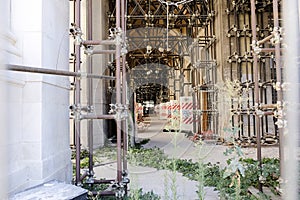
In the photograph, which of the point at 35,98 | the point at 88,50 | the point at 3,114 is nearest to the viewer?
the point at 3,114

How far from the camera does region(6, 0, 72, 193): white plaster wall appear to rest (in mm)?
1775

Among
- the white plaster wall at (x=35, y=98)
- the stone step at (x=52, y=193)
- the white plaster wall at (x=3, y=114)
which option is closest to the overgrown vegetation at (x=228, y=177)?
the stone step at (x=52, y=193)

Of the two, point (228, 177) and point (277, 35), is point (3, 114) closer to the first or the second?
point (277, 35)

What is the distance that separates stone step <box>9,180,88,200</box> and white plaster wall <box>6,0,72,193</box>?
109 millimetres

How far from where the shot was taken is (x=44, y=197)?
4.95ft

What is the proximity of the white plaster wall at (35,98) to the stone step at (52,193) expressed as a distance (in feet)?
0.36

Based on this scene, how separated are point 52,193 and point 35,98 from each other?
2.19ft

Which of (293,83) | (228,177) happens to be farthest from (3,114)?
(228,177)

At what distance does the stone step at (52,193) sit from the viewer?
1.50 m

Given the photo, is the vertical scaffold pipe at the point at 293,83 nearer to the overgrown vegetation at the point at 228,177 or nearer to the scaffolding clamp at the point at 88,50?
the overgrown vegetation at the point at 228,177

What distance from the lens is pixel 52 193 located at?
1598mm

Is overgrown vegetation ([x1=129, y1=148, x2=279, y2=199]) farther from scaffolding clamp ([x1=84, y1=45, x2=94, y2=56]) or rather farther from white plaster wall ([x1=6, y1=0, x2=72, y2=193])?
scaffolding clamp ([x1=84, y1=45, x2=94, y2=56])

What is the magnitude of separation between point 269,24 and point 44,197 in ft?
19.3

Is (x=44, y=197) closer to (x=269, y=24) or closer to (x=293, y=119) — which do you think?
(x=293, y=119)
